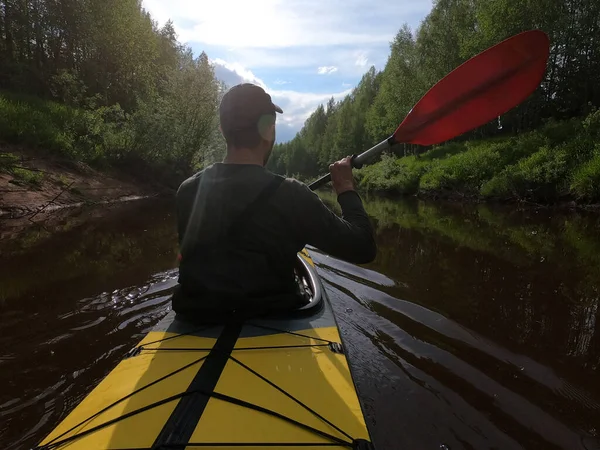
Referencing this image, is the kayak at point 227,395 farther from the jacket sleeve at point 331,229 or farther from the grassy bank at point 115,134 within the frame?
the grassy bank at point 115,134

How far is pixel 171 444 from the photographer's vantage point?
4.23ft

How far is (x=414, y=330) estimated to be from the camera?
377 centimetres

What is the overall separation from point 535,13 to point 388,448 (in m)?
23.9

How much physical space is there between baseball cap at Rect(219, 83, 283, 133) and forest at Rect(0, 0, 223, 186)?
15456mm

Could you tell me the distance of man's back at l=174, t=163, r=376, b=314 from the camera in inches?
75.9

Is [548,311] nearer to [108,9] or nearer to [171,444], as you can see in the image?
[171,444]

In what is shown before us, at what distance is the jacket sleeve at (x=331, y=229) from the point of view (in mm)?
1930

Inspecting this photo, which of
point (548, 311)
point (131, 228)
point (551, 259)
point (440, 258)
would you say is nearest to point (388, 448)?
point (548, 311)

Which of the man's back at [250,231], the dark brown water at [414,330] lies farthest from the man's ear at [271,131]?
the dark brown water at [414,330]

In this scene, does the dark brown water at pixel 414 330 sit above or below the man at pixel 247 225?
below

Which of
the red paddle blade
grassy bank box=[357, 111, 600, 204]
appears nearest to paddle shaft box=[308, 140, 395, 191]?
the red paddle blade

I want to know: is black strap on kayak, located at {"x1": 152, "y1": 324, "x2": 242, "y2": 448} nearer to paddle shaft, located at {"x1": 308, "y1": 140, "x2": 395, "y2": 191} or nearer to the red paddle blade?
paddle shaft, located at {"x1": 308, "y1": 140, "x2": 395, "y2": 191}

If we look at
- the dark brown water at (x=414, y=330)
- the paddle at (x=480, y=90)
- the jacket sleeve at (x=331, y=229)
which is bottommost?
the dark brown water at (x=414, y=330)

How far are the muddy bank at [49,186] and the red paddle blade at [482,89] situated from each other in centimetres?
742
